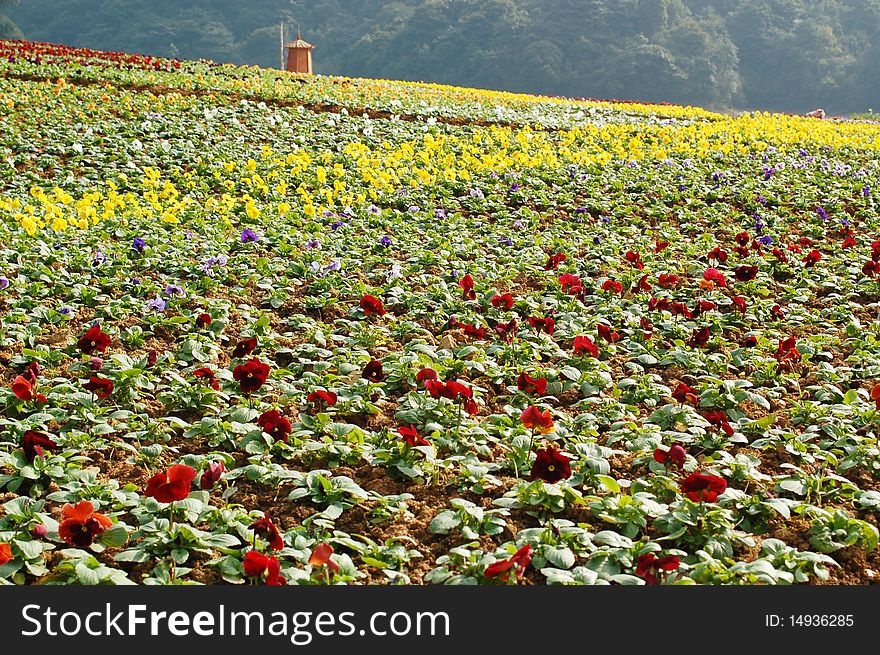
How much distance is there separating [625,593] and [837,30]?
76169 mm

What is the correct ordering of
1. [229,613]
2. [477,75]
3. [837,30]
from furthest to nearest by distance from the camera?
[837,30]
[477,75]
[229,613]

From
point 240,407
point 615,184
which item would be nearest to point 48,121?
point 615,184

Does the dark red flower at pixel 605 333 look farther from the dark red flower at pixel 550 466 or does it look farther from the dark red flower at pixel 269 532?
the dark red flower at pixel 269 532

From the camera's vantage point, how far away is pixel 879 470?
11.8ft

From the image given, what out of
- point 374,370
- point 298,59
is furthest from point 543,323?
point 298,59

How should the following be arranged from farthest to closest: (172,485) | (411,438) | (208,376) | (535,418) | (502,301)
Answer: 1. (502,301)
2. (208,376)
3. (411,438)
4. (535,418)
5. (172,485)

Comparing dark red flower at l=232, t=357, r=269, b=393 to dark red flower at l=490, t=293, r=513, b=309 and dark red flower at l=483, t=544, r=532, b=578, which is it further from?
dark red flower at l=490, t=293, r=513, b=309

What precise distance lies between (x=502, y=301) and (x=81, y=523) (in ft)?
10.2

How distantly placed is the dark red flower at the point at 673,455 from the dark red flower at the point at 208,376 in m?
1.91

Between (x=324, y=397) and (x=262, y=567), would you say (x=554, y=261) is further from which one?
(x=262, y=567)

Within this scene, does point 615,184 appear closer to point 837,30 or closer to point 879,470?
point 879,470

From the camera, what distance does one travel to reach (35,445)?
3.39 meters

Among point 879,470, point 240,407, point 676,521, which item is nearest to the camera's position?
point 676,521

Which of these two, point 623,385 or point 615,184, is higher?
point 615,184
